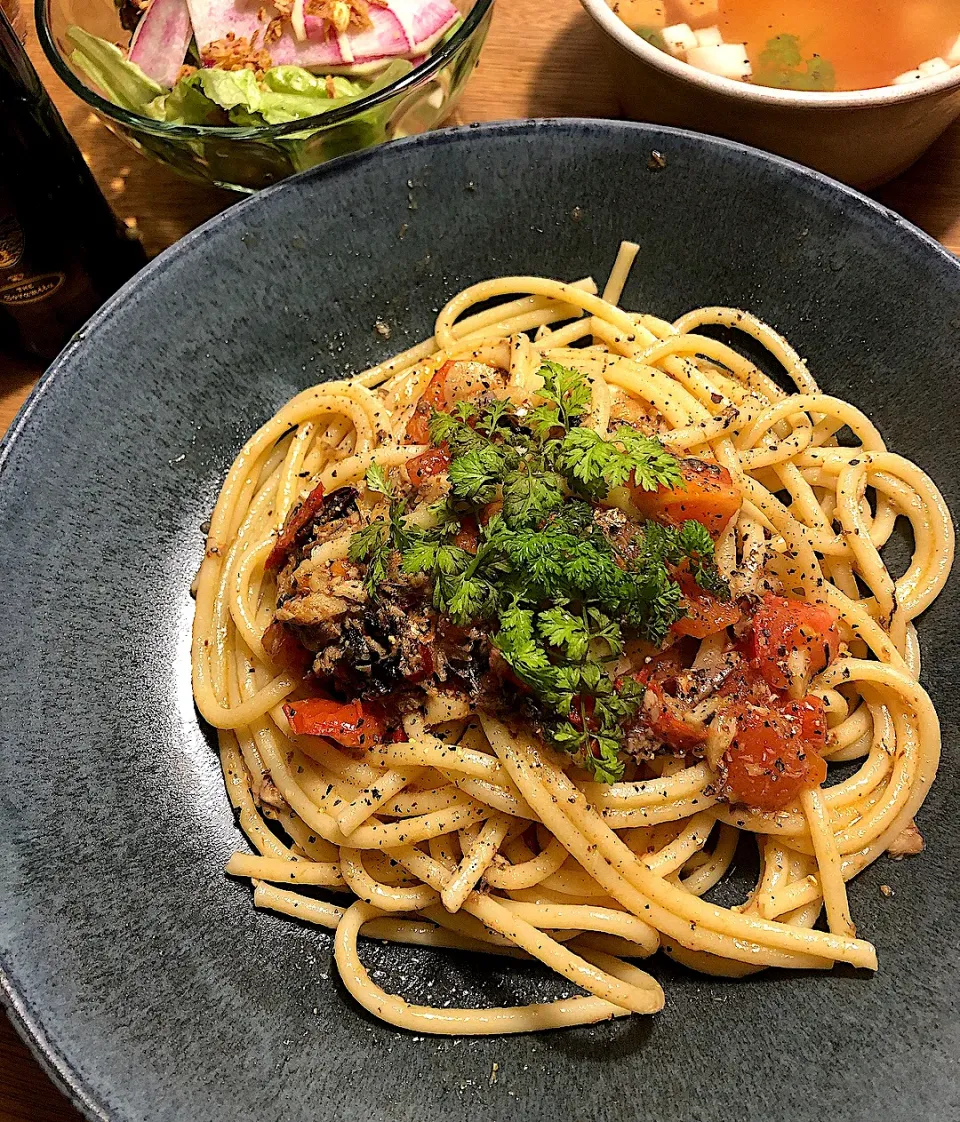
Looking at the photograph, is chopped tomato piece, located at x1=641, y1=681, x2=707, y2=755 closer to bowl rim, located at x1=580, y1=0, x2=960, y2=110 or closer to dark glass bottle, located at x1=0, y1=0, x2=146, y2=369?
bowl rim, located at x1=580, y1=0, x2=960, y2=110

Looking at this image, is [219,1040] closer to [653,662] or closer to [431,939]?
[431,939]

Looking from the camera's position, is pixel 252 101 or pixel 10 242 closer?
pixel 10 242

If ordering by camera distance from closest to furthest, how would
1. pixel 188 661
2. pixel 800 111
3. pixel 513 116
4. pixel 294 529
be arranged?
pixel 294 529 → pixel 188 661 → pixel 800 111 → pixel 513 116

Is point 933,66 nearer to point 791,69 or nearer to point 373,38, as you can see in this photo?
point 791,69

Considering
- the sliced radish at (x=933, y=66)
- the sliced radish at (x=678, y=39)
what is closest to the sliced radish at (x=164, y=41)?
Result: the sliced radish at (x=678, y=39)

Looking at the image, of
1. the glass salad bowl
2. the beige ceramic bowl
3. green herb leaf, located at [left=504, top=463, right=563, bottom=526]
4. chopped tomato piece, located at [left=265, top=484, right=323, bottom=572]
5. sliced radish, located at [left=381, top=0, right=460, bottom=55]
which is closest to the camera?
green herb leaf, located at [left=504, top=463, right=563, bottom=526]

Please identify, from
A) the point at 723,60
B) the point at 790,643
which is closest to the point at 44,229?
the point at 723,60

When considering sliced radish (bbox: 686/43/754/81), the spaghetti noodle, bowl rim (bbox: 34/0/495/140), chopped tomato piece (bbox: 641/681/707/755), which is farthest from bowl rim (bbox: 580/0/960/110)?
chopped tomato piece (bbox: 641/681/707/755)

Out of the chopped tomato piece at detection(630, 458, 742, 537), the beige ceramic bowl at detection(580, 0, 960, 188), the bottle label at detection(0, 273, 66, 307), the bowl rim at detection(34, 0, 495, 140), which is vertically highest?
the bowl rim at detection(34, 0, 495, 140)
